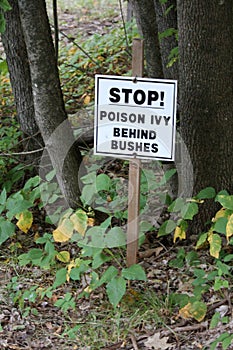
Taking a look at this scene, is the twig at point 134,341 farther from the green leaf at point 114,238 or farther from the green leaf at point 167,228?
the green leaf at point 167,228

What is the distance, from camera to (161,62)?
4.97 m

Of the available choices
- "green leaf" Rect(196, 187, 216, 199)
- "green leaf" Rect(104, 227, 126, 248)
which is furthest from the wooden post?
"green leaf" Rect(196, 187, 216, 199)

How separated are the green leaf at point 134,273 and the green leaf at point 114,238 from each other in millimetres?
246

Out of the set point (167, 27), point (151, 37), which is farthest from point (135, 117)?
point (167, 27)

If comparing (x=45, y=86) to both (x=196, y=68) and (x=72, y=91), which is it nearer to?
(x=196, y=68)

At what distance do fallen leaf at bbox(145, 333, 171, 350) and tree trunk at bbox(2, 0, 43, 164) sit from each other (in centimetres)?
212

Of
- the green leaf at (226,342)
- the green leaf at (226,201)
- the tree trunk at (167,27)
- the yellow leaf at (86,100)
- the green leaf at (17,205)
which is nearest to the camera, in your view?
the green leaf at (226,342)

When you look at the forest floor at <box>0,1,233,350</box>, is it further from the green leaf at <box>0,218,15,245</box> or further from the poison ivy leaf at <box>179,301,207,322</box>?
the green leaf at <box>0,218,15,245</box>

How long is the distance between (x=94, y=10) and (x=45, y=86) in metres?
7.54

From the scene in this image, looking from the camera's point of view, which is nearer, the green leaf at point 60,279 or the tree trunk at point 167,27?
the green leaf at point 60,279

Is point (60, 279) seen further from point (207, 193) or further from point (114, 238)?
point (207, 193)

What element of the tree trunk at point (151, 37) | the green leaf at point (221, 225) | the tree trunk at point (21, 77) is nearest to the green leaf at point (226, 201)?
the green leaf at point (221, 225)

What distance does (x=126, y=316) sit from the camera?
3750 millimetres

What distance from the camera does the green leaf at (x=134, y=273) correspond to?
3.58 metres
